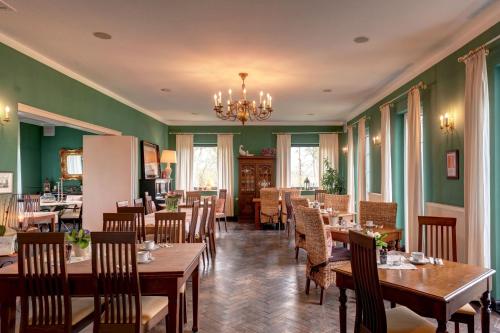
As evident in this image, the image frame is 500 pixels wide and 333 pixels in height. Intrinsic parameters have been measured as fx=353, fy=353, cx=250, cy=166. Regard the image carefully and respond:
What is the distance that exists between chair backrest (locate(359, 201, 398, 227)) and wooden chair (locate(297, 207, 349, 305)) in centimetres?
109

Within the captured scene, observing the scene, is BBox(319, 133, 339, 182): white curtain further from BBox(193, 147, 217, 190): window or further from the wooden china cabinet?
BBox(193, 147, 217, 190): window

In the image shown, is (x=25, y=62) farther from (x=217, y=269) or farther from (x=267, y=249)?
(x=267, y=249)

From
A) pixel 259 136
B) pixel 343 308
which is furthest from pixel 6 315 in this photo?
pixel 259 136

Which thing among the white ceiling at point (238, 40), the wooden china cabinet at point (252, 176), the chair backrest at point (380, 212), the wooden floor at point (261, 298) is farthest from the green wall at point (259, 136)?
the chair backrest at point (380, 212)

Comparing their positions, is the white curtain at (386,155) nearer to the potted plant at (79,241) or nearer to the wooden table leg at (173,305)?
the wooden table leg at (173,305)

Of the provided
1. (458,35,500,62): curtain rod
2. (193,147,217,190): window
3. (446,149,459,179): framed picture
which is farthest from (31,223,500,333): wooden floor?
(193,147,217,190): window

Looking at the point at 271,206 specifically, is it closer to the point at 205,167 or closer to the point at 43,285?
the point at 205,167

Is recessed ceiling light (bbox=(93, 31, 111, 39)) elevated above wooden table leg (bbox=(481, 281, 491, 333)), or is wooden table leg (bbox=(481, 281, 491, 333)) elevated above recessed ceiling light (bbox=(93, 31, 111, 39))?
recessed ceiling light (bbox=(93, 31, 111, 39))

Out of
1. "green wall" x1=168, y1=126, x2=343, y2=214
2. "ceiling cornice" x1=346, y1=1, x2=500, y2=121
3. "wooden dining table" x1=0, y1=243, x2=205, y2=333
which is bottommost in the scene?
"wooden dining table" x1=0, y1=243, x2=205, y2=333

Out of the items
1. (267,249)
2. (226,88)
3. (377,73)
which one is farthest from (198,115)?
(377,73)

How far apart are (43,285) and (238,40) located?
3.32 m

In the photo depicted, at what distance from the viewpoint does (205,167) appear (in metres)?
11.4

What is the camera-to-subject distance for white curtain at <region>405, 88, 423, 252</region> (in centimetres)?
520

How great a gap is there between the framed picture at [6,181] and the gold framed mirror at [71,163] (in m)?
6.33
